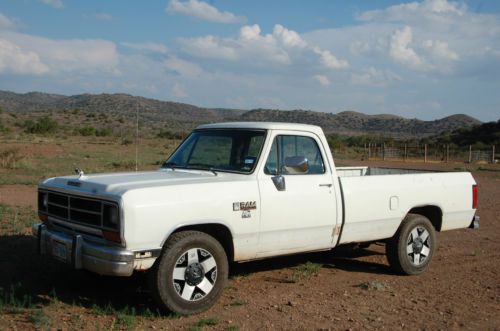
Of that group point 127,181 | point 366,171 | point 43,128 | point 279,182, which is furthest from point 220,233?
point 43,128

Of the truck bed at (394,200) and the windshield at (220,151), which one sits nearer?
the windshield at (220,151)

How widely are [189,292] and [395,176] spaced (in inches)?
128

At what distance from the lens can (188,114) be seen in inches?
3863

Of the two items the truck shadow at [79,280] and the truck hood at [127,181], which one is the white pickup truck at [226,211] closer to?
the truck hood at [127,181]

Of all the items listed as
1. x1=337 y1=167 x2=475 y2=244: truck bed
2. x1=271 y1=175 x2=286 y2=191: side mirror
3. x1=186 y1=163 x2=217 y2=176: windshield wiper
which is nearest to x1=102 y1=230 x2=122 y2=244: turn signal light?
x1=186 y1=163 x2=217 y2=176: windshield wiper

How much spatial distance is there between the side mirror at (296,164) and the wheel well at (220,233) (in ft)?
3.33

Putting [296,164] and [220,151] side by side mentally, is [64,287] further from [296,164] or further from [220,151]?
[296,164]

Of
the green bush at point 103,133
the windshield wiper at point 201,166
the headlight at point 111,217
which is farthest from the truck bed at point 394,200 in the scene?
the green bush at point 103,133

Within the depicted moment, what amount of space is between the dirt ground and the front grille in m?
0.84

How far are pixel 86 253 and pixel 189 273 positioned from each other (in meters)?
0.98

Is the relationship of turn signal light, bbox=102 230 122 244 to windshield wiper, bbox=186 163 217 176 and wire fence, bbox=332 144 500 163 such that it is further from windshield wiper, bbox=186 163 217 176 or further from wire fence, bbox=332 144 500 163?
wire fence, bbox=332 144 500 163

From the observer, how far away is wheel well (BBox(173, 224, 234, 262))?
19.6ft

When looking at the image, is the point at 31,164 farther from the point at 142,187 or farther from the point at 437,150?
the point at 437,150

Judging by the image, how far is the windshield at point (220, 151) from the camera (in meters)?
6.64
